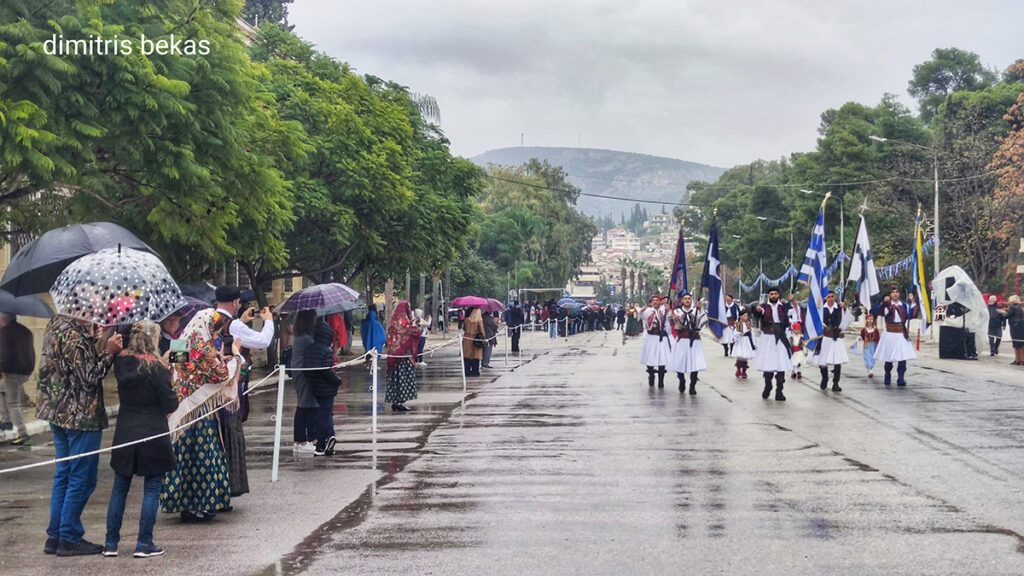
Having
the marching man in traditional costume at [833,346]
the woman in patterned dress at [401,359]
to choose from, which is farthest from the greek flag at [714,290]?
the woman in patterned dress at [401,359]

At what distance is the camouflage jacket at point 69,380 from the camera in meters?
8.14

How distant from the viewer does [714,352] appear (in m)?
39.4

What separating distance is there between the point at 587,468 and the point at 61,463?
5.19 m

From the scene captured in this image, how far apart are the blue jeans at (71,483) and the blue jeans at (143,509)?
0.23 meters

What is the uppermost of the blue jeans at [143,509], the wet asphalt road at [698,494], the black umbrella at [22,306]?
the black umbrella at [22,306]

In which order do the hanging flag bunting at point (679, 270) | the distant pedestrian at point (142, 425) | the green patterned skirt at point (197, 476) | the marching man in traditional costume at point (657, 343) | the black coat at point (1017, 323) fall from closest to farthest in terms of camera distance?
the distant pedestrian at point (142, 425)
the green patterned skirt at point (197, 476)
the marching man in traditional costume at point (657, 343)
the hanging flag bunting at point (679, 270)
the black coat at point (1017, 323)

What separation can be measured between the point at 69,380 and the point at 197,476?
1.40 metres

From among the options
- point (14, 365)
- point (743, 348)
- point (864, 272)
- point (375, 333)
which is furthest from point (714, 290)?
point (14, 365)

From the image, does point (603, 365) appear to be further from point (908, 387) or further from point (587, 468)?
point (587, 468)

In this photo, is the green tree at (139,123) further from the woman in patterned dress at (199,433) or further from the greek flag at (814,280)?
the greek flag at (814,280)

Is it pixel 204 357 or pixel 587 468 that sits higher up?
pixel 204 357

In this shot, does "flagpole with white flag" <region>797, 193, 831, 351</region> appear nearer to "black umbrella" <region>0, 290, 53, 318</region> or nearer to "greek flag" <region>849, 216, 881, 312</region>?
"greek flag" <region>849, 216, 881, 312</region>

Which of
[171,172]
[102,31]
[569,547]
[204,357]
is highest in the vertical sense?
[102,31]

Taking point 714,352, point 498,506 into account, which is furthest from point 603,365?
point 498,506
